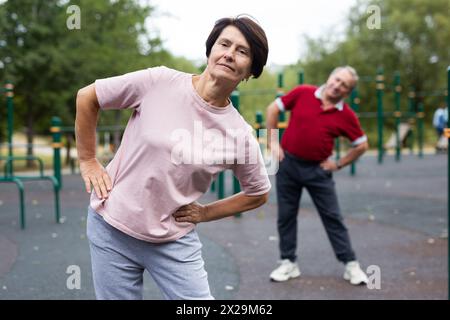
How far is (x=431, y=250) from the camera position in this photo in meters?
6.21

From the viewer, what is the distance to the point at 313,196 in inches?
197

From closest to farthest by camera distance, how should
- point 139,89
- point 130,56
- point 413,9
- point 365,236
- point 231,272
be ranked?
point 139,89 → point 231,272 → point 365,236 → point 130,56 → point 413,9

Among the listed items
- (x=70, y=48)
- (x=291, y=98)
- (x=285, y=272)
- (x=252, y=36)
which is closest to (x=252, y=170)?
(x=252, y=36)

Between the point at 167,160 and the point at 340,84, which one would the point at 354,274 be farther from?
the point at 167,160

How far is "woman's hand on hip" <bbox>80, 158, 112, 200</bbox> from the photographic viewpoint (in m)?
2.26

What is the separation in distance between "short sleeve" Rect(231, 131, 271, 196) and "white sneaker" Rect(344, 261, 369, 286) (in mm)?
2766

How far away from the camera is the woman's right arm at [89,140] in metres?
2.21

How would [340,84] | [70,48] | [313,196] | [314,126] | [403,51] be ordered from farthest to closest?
[403,51] → [70,48] → [313,196] → [314,126] → [340,84]

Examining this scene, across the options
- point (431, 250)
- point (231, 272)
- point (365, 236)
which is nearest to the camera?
point (231, 272)

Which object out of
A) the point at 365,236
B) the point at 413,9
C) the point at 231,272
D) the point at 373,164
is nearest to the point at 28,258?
the point at 231,272

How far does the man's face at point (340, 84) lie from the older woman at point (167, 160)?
8.23 feet

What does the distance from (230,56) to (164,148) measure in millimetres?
387
